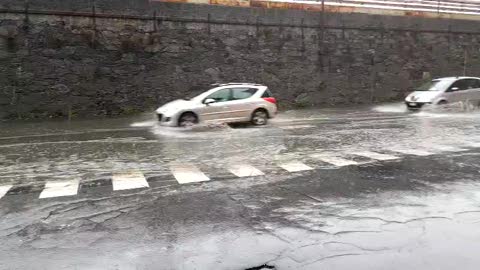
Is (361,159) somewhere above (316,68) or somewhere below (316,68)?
below

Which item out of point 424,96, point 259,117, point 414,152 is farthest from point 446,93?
point 414,152

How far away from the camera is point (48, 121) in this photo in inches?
704

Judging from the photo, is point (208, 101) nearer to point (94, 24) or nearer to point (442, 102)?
point (94, 24)

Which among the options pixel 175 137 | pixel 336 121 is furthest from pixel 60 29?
pixel 336 121

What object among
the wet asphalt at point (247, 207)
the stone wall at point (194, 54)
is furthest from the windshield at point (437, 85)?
the wet asphalt at point (247, 207)

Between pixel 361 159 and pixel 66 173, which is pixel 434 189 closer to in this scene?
pixel 361 159

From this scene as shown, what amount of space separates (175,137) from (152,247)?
27.9 feet

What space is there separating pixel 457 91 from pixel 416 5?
24.5ft

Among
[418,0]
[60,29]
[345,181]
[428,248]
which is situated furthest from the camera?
[418,0]

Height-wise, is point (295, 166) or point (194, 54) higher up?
point (194, 54)

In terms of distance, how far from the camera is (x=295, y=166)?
29.5 feet

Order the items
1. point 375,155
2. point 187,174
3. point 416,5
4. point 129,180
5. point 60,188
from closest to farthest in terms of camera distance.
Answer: point 60,188, point 129,180, point 187,174, point 375,155, point 416,5

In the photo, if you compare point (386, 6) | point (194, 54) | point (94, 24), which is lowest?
point (194, 54)

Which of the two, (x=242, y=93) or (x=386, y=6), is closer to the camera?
(x=242, y=93)
